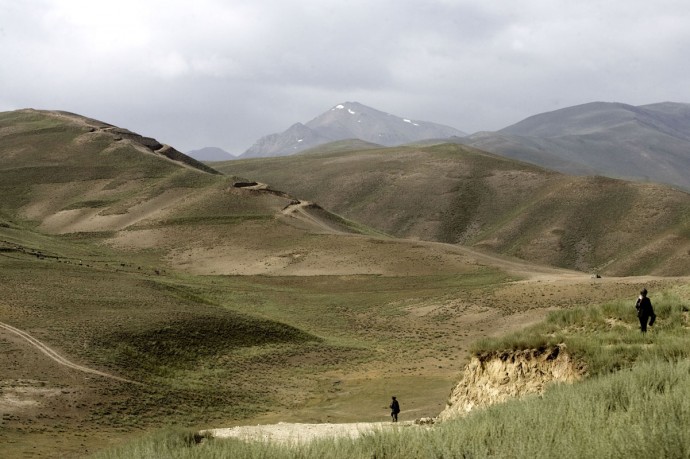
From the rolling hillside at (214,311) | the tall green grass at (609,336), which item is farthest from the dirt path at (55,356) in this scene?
the tall green grass at (609,336)

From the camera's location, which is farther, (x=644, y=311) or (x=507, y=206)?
(x=507, y=206)

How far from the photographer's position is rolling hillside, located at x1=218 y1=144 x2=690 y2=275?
109312 mm

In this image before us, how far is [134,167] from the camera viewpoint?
127500mm

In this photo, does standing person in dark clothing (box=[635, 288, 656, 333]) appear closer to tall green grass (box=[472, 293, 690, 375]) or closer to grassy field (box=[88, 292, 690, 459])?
tall green grass (box=[472, 293, 690, 375])

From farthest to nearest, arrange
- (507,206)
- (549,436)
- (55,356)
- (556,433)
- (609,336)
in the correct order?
(507,206), (55,356), (609,336), (556,433), (549,436)

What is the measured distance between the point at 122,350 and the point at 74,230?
68.4 m

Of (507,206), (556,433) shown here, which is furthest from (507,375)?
(507,206)

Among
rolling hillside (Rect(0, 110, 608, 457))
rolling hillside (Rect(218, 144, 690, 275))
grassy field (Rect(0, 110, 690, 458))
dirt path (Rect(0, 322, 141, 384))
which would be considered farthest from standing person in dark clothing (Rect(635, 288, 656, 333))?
rolling hillside (Rect(218, 144, 690, 275))

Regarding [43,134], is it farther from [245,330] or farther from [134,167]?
[245,330]

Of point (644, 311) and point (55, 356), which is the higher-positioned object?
point (644, 311)

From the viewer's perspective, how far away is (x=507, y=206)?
139 meters

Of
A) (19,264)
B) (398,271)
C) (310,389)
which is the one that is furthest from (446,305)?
(19,264)

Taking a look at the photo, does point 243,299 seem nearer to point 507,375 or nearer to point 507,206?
point 507,375

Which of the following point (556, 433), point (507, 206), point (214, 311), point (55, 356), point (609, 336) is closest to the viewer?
point (556, 433)
